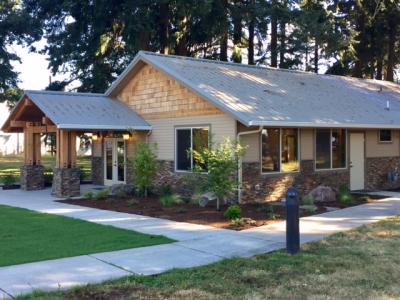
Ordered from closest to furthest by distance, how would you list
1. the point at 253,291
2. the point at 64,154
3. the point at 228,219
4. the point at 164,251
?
the point at 253,291, the point at 164,251, the point at 228,219, the point at 64,154

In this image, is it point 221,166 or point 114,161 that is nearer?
point 221,166

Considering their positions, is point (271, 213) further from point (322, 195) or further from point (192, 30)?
point (192, 30)

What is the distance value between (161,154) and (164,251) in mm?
9583

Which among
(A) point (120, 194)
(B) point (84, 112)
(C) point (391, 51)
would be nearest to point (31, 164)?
(B) point (84, 112)

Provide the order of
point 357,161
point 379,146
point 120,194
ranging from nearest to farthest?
point 120,194 < point 357,161 < point 379,146

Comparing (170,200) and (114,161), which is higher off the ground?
(114,161)

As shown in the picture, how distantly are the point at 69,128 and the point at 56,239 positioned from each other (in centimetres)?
759

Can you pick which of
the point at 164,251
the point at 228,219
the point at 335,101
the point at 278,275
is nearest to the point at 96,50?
the point at 335,101

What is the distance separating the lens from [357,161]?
Answer: 19.3m

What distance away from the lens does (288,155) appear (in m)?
16.7

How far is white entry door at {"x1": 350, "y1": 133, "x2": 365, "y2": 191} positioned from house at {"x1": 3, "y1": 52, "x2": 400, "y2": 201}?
0.12ft

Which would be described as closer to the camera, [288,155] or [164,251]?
[164,251]

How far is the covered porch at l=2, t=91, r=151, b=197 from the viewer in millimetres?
17922

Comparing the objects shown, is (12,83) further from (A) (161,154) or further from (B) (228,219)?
(B) (228,219)
